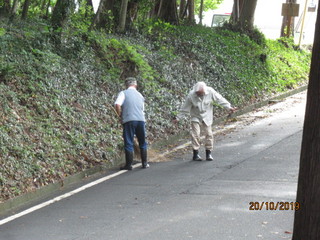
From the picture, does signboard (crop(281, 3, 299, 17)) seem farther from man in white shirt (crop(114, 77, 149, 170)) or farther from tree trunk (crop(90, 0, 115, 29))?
man in white shirt (crop(114, 77, 149, 170))

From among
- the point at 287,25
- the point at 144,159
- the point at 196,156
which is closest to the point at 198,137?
the point at 196,156

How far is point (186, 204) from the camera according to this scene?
9648 millimetres

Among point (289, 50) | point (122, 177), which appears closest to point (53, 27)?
point (122, 177)

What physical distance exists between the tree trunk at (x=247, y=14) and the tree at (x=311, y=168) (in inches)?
991

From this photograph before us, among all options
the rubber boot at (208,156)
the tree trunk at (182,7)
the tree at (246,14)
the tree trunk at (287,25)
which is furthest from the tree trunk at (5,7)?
the tree trunk at (287,25)

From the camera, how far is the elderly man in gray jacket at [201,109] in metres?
13.9

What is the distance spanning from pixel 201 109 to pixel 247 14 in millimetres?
17388

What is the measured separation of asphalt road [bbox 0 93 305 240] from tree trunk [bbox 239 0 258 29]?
16429 mm

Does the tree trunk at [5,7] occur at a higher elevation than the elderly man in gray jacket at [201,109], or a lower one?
higher

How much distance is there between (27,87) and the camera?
14656mm

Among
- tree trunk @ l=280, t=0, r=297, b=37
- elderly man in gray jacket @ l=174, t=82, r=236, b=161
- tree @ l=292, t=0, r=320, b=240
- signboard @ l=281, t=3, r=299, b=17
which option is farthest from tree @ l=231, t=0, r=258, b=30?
tree @ l=292, t=0, r=320, b=240

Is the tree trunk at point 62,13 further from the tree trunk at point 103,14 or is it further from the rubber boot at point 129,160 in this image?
the rubber boot at point 129,160

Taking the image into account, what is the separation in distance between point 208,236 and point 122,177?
479cm
